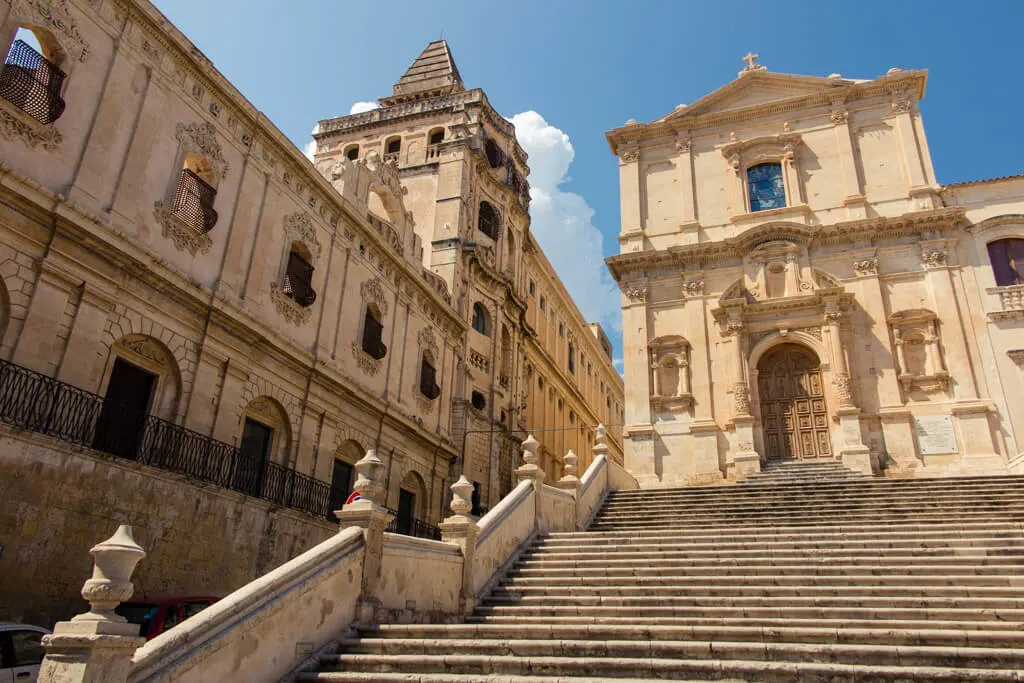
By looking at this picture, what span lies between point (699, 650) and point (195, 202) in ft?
41.9

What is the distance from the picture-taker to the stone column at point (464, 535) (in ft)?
32.5

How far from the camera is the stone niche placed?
19406 millimetres

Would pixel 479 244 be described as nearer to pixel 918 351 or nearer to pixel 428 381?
pixel 428 381

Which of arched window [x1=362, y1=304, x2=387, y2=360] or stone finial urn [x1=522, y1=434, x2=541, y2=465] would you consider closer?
stone finial urn [x1=522, y1=434, x2=541, y2=465]

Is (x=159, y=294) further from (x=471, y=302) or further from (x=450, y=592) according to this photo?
(x=471, y=302)

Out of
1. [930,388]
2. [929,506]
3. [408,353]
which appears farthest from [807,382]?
[408,353]

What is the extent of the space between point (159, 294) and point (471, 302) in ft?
52.2

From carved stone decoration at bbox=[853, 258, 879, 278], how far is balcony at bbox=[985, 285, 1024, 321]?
2800mm

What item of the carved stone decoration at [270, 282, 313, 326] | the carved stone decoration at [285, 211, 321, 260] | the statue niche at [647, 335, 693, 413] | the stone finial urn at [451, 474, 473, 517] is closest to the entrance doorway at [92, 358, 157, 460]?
the carved stone decoration at [270, 282, 313, 326]

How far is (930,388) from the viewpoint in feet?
63.6

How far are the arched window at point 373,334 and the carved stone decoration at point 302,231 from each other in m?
2.74

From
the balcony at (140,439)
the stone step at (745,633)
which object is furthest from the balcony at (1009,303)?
the balcony at (140,439)

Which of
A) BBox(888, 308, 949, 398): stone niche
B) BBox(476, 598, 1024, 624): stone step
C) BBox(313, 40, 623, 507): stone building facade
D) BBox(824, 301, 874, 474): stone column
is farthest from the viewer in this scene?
BBox(313, 40, 623, 507): stone building facade

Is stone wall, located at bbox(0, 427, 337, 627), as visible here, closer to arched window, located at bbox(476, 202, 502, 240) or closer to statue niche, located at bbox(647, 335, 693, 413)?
statue niche, located at bbox(647, 335, 693, 413)
